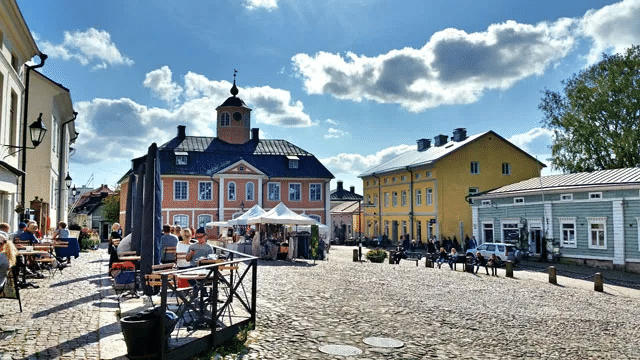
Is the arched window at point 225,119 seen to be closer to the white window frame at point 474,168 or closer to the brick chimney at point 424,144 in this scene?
the brick chimney at point 424,144

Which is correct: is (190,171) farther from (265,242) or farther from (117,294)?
(117,294)

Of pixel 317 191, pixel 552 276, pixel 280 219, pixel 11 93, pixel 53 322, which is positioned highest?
pixel 11 93

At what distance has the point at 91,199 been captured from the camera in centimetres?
6900

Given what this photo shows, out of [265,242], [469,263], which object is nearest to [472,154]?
[469,263]

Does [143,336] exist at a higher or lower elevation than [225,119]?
lower

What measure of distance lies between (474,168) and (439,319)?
108 feet

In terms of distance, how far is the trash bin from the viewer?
6023 mm

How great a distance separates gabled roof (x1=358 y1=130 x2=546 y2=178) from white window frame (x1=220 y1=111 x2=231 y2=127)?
562 inches

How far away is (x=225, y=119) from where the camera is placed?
48250 mm

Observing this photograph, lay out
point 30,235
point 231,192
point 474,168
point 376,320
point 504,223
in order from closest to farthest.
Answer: point 376,320 → point 30,235 → point 504,223 → point 474,168 → point 231,192

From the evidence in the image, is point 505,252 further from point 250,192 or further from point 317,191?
point 250,192

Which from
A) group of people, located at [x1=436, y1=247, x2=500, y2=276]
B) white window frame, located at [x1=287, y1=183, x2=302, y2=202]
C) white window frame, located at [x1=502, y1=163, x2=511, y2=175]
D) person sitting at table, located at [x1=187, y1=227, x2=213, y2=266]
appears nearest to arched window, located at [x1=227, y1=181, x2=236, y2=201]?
white window frame, located at [x1=287, y1=183, x2=302, y2=202]

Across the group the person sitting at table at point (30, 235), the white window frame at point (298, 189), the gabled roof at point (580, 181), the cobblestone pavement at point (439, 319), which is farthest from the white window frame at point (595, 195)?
the white window frame at point (298, 189)

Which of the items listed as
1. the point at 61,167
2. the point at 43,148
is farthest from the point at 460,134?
the point at 43,148
